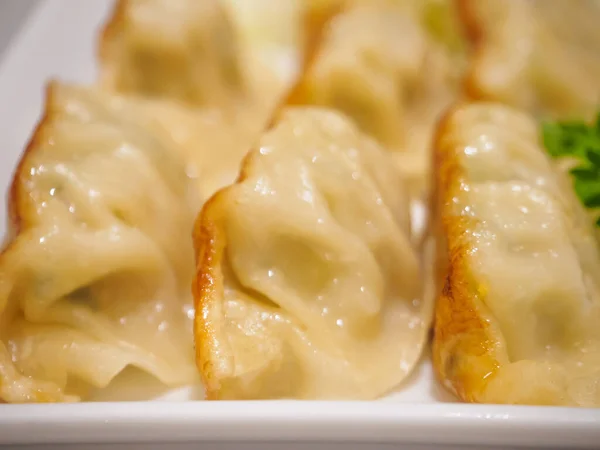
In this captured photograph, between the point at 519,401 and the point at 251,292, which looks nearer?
the point at 519,401

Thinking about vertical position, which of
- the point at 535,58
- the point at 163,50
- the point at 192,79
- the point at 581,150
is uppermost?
the point at 163,50

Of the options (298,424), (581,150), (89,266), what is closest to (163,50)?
(89,266)

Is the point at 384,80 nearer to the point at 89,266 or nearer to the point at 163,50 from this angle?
the point at 163,50

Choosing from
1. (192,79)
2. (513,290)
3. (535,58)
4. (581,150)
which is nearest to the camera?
(513,290)

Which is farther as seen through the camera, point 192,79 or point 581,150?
point 192,79

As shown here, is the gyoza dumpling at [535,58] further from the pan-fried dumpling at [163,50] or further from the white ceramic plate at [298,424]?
the white ceramic plate at [298,424]

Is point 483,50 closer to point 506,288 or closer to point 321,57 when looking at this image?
point 321,57

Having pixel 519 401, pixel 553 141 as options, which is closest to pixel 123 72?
pixel 553 141
